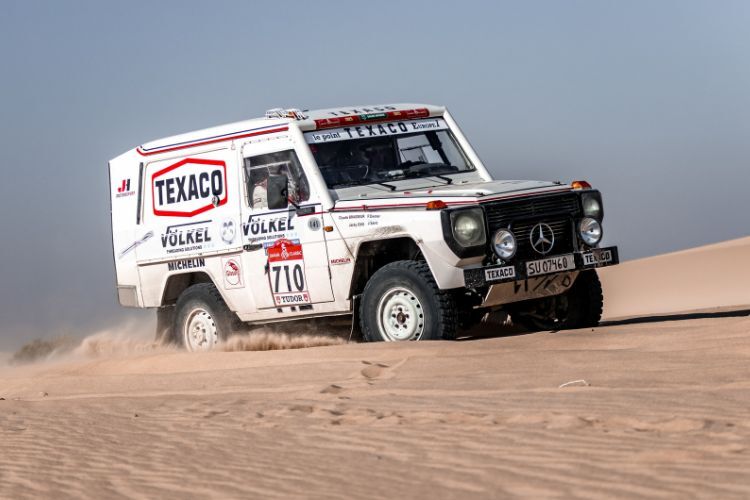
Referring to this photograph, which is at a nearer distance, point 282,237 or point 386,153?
point 282,237

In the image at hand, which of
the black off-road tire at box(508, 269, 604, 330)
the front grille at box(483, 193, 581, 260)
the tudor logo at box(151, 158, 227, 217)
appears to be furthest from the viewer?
the tudor logo at box(151, 158, 227, 217)

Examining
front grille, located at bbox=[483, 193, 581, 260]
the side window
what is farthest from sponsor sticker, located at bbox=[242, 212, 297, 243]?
front grille, located at bbox=[483, 193, 581, 260]

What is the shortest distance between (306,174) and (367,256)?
2.99 ft

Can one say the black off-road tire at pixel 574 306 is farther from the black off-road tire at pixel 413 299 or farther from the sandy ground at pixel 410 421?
the black off-road tire at pixel 413 299

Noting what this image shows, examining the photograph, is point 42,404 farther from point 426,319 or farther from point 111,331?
point 111,331

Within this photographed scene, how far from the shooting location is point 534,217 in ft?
35.8

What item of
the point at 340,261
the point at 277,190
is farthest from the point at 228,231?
the point at 340,261

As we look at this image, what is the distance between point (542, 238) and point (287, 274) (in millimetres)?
2305

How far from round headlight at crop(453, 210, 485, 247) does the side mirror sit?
5.86 feet

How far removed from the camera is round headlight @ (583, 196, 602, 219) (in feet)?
37.0

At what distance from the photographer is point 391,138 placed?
12070mm

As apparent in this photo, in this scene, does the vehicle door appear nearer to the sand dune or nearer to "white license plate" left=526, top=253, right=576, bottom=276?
"white license plate" left=526, top=253, right=576, bottom=276

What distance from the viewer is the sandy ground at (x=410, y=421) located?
5656mm

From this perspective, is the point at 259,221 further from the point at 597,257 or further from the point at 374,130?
the point at 597,257
